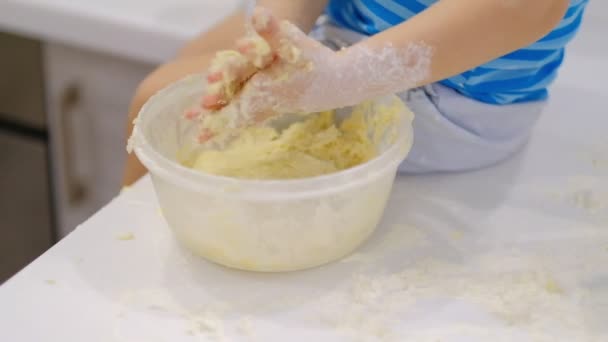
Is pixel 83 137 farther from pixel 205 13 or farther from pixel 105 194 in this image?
pixel 205 13

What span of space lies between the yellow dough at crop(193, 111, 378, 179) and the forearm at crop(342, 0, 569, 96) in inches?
4.6

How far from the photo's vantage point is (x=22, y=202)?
116 cm

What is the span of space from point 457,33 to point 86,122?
68 centimetres

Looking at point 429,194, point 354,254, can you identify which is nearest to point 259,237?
point 354,254

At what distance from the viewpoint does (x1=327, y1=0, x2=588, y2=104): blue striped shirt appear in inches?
26.2

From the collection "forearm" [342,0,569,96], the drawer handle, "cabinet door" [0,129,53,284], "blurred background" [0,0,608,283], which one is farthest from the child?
"cabinet door" [0,129,53,284]

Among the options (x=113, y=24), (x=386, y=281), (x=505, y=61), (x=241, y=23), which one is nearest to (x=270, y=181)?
(x=386, y=281)

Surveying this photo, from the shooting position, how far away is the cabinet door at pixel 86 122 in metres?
1.00

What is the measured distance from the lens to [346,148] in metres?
0.65

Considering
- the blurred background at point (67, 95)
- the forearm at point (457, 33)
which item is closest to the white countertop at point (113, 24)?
the blurred background at point (67, 95)

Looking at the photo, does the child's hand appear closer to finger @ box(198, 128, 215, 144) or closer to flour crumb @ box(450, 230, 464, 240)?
finger @ box(198, 128, 215, 144)

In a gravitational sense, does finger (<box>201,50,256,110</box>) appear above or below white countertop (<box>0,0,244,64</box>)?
above

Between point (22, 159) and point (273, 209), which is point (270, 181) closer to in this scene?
point (273, 209)

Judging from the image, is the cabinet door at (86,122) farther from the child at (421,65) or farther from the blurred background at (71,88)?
the child at (421,65)
